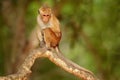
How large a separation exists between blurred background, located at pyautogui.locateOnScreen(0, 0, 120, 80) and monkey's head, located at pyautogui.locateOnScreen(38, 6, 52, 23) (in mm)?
2818

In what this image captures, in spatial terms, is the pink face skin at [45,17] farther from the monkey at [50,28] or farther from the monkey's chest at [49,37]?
the monkey's chest at [49,37]

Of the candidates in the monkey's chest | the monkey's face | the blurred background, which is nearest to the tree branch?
the monkey's face

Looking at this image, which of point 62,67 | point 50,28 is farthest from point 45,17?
point 62,67

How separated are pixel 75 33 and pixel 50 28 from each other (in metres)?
3.17

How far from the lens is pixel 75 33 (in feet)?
21.2

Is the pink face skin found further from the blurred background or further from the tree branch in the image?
the blurred background

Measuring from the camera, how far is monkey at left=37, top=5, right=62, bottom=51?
10.1 feet

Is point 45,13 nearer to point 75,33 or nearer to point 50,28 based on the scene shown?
point 50,28

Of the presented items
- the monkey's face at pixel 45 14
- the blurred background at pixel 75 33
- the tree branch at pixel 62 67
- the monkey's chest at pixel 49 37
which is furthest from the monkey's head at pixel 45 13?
the blurred background at pixel 75 33

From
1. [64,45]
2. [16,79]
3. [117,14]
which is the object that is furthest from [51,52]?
[64,45]

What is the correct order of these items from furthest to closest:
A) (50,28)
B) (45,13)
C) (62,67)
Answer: (50,28) → (45,13) → (62,67)

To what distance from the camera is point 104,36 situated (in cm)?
630

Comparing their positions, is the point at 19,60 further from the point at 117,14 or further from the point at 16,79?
the point at 16,79

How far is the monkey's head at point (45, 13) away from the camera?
294cm
